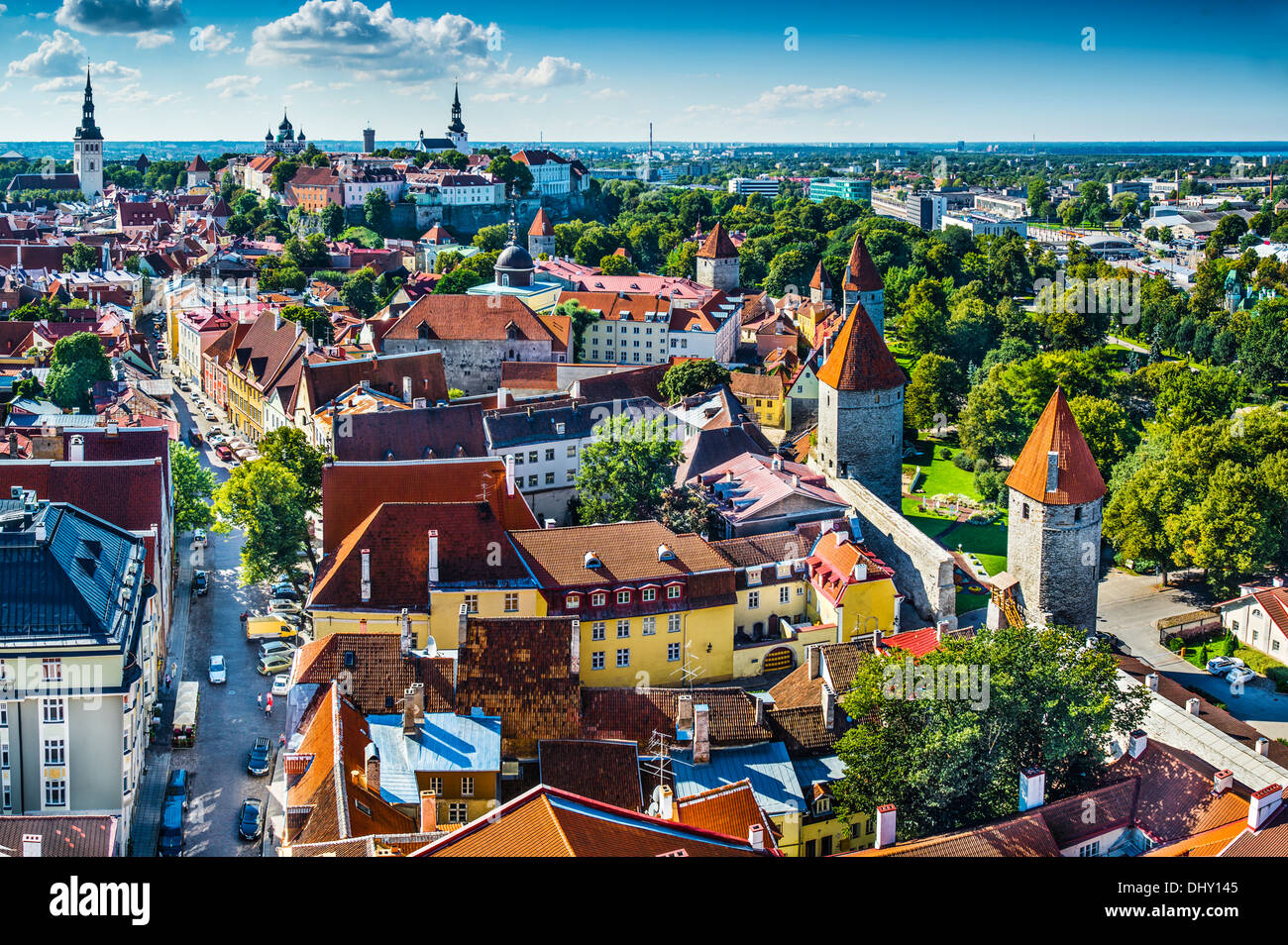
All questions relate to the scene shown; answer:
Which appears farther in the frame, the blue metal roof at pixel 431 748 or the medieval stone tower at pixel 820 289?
the medieval stone tower at pixel 820 289

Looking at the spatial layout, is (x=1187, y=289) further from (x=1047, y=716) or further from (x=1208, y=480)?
(x=1047, y=716)

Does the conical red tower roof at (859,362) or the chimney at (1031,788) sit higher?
the conical red tower roof at (859,362)

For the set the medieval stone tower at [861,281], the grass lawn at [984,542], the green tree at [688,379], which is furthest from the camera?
the medieval stone tower at [861,281]

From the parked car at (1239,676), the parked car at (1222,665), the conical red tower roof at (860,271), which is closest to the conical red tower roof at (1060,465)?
the parked car at (1239,676)

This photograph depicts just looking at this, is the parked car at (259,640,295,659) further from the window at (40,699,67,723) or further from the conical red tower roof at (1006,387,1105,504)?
the conical red tower roof at (1006,387,1105,504)

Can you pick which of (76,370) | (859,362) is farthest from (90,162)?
(859,362)

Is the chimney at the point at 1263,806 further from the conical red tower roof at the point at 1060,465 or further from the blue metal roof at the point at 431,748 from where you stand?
the conical red tower roof at the point at 1060,465
